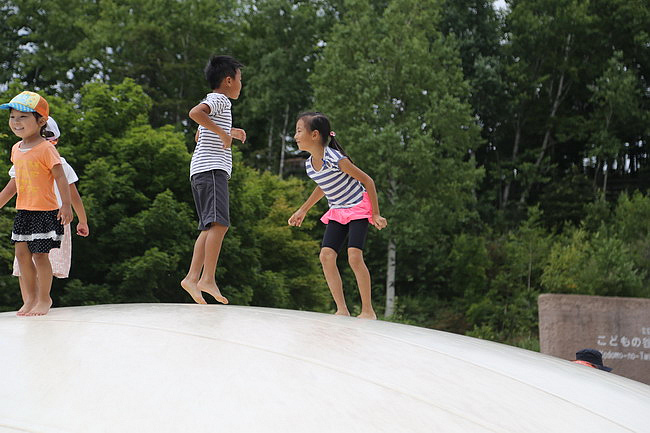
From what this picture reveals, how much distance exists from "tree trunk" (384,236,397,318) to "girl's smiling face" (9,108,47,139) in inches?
907

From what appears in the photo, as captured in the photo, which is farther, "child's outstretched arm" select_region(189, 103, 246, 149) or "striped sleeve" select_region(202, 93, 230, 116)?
→ "striped sleeve" select_region(202, 93, 230, 116)

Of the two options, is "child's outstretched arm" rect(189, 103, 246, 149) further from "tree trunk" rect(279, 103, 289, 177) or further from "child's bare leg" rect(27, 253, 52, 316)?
"tree trunk" rect(279, 103, 289, 177)

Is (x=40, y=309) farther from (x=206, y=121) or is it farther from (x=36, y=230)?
(x=206, y=121)

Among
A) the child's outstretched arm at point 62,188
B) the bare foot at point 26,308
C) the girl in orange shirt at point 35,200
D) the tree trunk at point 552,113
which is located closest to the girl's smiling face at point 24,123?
the girl in orange shirt at point 35,200

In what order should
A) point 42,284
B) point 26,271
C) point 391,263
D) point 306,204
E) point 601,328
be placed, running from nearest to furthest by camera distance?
point 42,284 → point 26,271 → point 306,204 → point 601,328 → point 391,263

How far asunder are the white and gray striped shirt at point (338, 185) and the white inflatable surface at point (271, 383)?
78.3 inches

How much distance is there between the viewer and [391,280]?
28.2m

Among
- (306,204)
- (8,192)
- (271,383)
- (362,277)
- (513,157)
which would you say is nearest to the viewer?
(271,383)

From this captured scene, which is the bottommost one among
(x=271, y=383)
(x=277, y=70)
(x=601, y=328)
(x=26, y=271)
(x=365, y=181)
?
(x=601, y=328)

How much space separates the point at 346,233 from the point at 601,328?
11154 mm

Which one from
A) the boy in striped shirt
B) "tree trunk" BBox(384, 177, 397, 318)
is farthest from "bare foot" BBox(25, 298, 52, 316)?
"tree trunk" BBox(384, 177, 397, 318)

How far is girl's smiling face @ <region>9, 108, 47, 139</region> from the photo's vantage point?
171 inches

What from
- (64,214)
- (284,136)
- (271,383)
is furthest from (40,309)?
(284,136)

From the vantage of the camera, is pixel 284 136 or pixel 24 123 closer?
pixel 24 123
